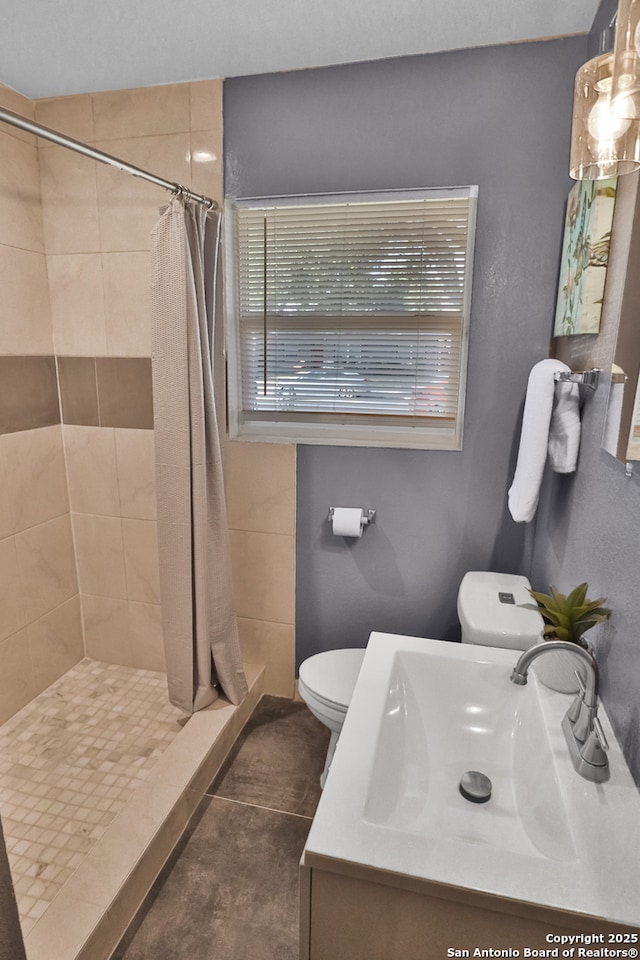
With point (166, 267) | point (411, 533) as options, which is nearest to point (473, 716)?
point (411, 533)

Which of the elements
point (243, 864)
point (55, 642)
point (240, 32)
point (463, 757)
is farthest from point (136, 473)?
point (463, 757)

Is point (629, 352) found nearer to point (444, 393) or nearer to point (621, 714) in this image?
point (621, 714)

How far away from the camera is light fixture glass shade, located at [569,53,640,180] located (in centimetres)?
83

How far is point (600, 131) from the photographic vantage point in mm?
856

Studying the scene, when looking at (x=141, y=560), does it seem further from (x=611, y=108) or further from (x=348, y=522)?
(x=611, y=108)

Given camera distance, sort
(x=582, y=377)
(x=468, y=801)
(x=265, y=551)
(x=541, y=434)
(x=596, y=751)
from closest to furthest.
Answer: (x=596, y=751)
(x=468, y=801)
(x=582, y=377)
(x=541, y=434)
(x=265, y=551)

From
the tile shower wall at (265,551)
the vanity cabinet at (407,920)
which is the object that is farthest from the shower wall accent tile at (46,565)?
the vanity cabinet at (407,920)

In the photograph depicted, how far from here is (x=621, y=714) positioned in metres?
1.08

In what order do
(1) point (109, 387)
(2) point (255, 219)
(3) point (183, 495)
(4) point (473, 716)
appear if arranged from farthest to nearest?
1. (1) point (109, 387)
2. (2) point (255, 219)
3. (3) point (183, 495)
4. (4) point (473, 716)

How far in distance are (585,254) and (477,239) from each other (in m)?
0.51

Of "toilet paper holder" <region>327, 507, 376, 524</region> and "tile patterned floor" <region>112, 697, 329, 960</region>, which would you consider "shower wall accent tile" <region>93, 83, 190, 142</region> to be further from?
"tile patterned floor" <region>112, 697, 329, 960</region>

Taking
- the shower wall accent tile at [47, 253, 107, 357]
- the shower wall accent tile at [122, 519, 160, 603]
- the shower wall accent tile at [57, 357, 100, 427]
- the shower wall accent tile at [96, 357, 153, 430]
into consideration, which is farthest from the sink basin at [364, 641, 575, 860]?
the shower wall accent tile at [47, 253, 107, 357]

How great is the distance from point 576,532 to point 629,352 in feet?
1.95

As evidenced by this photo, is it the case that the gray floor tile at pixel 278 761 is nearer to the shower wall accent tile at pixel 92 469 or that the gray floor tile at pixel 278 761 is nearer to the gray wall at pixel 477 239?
the gray wall at pixel 477 239
